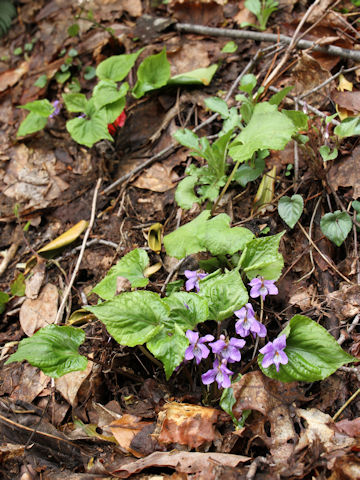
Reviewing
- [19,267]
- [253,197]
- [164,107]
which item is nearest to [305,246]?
[253,197]

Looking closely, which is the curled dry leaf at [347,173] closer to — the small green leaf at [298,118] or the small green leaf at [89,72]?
the small green leaf at [298,118]

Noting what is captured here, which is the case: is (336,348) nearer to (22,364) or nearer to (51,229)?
(22,364)

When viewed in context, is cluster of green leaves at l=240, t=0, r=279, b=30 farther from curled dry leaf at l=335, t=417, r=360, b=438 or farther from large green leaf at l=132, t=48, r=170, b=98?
curled dry leaf at l=335, t=417, r=360, b=438

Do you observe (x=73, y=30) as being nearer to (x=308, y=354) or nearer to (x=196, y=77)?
(x=196, y=77)

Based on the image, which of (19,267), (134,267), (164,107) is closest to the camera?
(134,267)

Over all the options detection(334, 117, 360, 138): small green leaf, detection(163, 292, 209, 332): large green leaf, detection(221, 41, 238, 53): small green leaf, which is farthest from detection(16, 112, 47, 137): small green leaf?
detection(334, 117, 360, 138): small green leaf

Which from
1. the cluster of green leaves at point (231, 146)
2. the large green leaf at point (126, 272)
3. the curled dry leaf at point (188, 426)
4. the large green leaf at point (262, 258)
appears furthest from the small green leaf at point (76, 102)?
the curled dry leaf at point (188, 426)

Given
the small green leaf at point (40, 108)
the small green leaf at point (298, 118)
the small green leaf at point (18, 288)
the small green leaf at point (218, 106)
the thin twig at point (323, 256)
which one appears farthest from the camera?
the small green leaf at point (40, 108)
